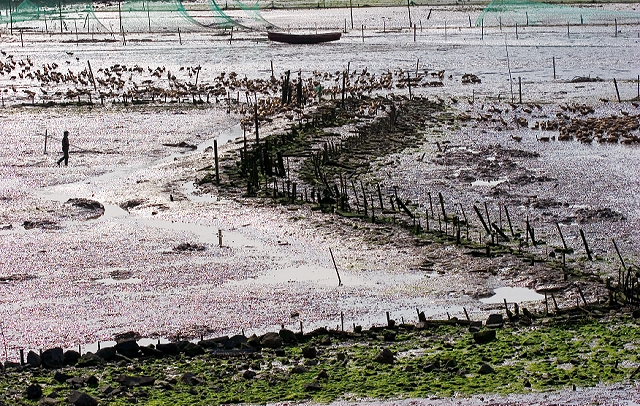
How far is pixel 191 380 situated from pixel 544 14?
74.6 m

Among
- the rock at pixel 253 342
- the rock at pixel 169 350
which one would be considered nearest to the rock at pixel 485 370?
the rock at pixel 253 342

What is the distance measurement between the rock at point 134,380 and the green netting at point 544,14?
6438 centimetres

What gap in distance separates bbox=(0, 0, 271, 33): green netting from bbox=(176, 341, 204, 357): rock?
6376 centimetres

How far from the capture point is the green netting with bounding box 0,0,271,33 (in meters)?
84.5

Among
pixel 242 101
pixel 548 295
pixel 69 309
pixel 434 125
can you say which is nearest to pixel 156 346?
pixel 69 309

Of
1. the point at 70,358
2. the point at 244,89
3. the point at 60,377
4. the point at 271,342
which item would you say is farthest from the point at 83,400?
the point at 244,89

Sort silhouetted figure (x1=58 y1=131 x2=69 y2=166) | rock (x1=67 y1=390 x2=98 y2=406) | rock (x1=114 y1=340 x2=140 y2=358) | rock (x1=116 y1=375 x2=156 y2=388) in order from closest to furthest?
rock (x1=67 y1=390 x2=98 y2=406) < rock (x1=116 y1=375 x2=156 y2=388) < rock (x1=114 y1=340 x2=140 y2=358) < silhouetted figure (x1=58 y1=131 x2=69 y2=166)

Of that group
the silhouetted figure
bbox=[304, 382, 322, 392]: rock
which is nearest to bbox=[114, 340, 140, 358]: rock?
bbox=[304, 382, 322, 392]: rock

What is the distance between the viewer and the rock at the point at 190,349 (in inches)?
608

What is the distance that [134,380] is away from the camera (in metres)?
14.3

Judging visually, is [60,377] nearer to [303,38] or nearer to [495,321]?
[495,321]

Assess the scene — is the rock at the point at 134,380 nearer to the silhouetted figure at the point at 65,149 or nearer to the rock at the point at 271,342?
the rock at the point at 271,342

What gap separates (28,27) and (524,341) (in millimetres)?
77439

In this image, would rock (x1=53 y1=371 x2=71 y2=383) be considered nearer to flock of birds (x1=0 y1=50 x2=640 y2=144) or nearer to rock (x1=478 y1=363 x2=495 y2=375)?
rock (x1=478 y1=363 x2=495 y2=375)
